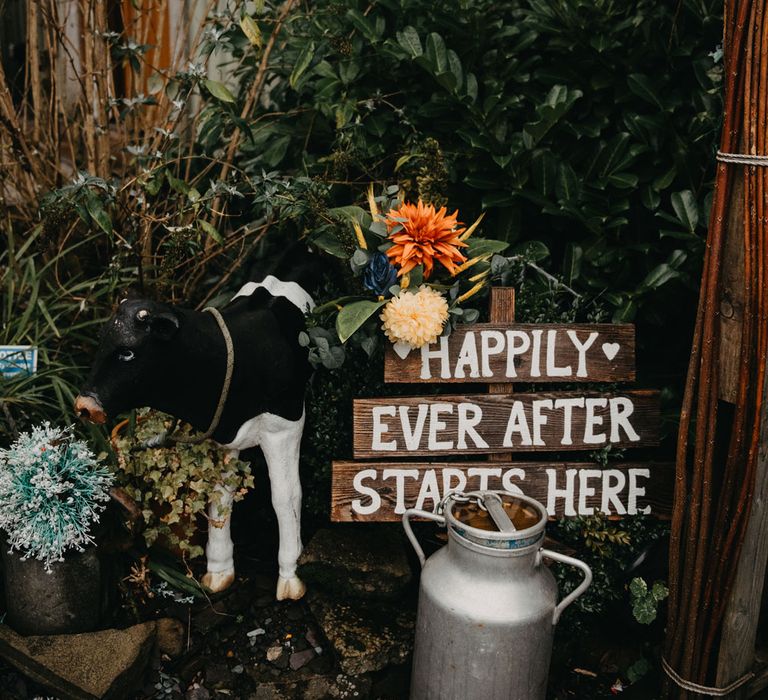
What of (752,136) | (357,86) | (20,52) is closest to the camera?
(752,136)

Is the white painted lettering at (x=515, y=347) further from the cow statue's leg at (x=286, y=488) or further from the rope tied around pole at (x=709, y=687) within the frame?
the rope tied around pole at (x=709, y=687)

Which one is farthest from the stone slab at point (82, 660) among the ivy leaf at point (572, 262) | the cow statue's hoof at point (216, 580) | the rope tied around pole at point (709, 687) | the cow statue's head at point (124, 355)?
the ivy leaf at point (572, 262)

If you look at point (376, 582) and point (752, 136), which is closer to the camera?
point (752, 136)

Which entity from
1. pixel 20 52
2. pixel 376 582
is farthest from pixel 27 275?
pixel 20 52

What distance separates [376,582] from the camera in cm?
288

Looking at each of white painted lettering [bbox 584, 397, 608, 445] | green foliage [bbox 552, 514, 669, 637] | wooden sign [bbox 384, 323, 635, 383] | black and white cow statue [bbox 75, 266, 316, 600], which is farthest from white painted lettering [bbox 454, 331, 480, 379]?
green foliage [bbox 552, 514, 669, 637]

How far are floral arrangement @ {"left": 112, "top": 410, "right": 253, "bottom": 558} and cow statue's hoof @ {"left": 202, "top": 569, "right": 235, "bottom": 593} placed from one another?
0.37 ft

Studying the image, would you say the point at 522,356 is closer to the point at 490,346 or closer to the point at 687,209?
the point at 490,346

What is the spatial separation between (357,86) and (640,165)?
1243 millimetres

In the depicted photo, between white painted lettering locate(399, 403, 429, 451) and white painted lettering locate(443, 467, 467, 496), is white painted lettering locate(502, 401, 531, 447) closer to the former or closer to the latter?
white painted lettering locate(443, 467, 467, 496)

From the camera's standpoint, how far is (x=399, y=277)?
264 cm

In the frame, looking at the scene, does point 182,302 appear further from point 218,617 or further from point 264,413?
point 218,617

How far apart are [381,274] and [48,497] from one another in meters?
1.28

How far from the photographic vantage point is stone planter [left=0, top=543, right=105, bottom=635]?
99.4 inches
